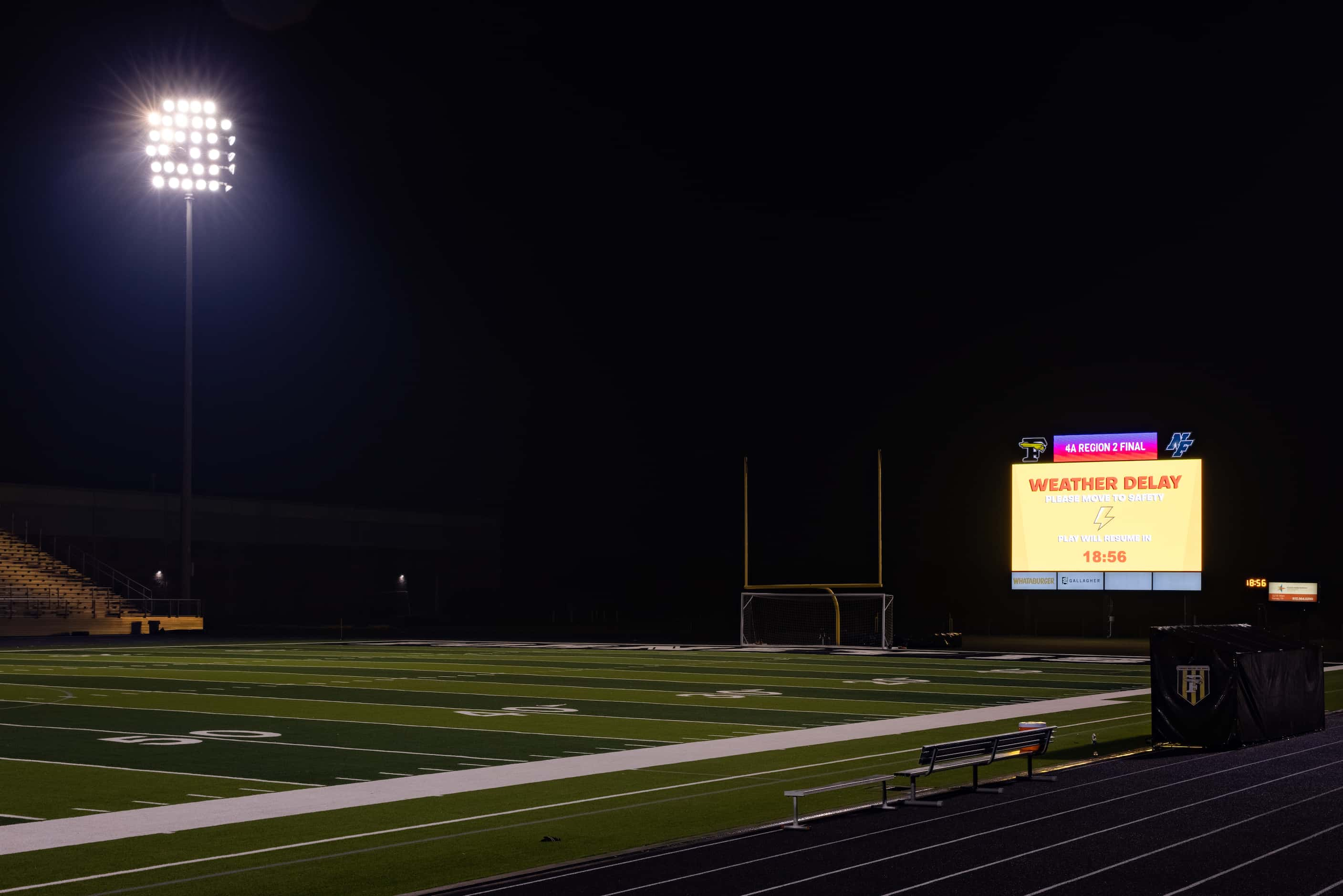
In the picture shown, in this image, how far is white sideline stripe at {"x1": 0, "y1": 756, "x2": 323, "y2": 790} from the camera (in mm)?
12500

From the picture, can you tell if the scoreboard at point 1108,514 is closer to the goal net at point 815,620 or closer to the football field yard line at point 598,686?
the goal net at point 815,620

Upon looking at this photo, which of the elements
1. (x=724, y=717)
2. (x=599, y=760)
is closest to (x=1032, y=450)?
(x=724, y=717)

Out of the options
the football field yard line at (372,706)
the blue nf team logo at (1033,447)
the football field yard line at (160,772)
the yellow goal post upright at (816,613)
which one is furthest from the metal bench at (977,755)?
the blue nf team logo at (1033,447)

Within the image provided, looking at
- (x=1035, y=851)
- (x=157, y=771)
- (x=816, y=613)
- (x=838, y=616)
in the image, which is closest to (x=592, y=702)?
(x=157, y=771)

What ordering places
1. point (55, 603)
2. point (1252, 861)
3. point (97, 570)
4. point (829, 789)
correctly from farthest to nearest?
point (97, 570) → point (55, 603) → point (829, 789) → point (1252, 861)

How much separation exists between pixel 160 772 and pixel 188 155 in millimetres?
34780

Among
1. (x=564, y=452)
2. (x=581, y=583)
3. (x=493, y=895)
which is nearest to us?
(x=493, y=895)

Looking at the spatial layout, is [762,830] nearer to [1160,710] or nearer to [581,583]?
[1160,710]

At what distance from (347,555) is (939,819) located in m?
52.3

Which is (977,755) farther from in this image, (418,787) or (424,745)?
(424,745)

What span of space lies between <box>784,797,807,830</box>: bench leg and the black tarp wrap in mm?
6811

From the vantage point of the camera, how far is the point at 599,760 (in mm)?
14227

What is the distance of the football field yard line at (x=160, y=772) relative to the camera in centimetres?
1249

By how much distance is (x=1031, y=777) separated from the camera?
1295 cm
